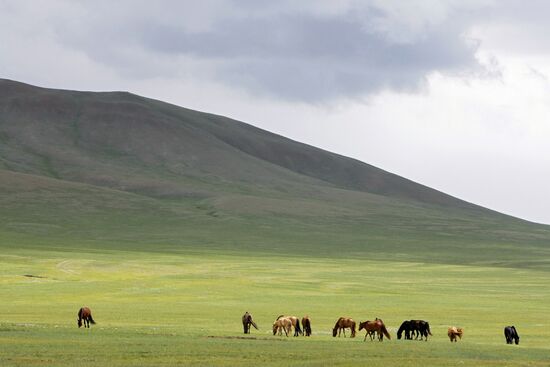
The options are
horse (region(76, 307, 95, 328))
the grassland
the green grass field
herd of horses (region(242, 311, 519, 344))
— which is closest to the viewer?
the green grass field

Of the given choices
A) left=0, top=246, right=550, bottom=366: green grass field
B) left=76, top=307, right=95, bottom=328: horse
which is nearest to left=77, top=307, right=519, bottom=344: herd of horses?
left=76, top=307, right=95, bottom=328: horse

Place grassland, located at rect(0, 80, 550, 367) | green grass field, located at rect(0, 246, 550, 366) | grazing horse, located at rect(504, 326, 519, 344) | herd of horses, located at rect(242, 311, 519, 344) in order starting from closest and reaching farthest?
green grass field, located at rect(0, 246, 550, 366) → grassland, located at rect(0, 80, 550, 367) → herd of horses, located at rect(242, 311, 519, 344) → grazing horse, located at rect(504, 326, 519, 344)

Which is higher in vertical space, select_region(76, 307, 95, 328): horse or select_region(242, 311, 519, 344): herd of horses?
select_region(76, 307, 95, 328): horse

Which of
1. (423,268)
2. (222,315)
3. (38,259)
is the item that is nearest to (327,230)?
(423,268)

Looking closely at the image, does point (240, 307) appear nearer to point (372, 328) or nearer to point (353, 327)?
point (353, 327)

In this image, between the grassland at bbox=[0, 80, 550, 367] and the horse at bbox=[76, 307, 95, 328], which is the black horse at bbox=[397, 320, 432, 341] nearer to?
the grassland at bbox=[0, 80, 550, 367]

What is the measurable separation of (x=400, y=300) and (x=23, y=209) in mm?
110695

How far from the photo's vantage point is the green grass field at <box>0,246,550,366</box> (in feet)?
101

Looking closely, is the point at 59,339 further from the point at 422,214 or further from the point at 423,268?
the point at 422,214

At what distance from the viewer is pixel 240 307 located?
54125 mm

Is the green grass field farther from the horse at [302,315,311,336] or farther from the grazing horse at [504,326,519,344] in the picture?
the horse at [302,315,311,336]

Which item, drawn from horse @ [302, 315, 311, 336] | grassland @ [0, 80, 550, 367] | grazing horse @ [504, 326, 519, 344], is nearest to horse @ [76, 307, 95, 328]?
grassland @ [0, 80, 550, 367]

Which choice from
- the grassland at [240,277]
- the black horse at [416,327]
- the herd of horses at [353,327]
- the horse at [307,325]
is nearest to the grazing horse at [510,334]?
the herd of horses at [353,327]

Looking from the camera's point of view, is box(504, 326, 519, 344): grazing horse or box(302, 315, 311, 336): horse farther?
box(302, 315, 311, 336): horse
